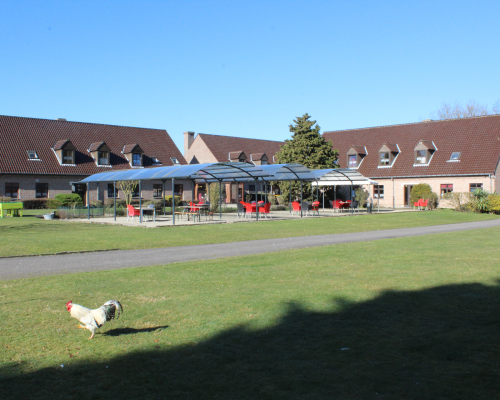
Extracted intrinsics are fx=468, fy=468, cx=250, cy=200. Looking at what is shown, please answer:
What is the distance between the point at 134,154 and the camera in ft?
155

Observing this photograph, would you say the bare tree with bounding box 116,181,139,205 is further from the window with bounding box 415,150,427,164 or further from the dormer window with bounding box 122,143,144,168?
the window with bounding box 415,150,427,164

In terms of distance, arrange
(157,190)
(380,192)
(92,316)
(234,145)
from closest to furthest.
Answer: (92,316), (380,192), (157,190), (234,145)

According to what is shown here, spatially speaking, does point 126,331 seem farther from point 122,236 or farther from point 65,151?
point 65,151

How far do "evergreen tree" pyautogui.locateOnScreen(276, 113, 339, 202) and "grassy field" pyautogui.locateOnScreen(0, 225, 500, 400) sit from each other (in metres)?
32.5

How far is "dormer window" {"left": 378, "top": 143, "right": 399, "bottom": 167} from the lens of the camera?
149 ft

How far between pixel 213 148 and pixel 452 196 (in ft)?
93.4

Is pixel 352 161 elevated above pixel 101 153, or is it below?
below

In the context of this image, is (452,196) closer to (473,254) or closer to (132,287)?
(473,254)

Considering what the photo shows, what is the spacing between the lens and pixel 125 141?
49.2 m

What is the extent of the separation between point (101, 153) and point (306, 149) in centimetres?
1966

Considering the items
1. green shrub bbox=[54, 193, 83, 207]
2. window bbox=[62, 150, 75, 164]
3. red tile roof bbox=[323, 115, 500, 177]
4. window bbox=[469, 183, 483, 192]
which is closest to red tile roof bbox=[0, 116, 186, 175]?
window bbox=[62, 150, 75, 164]

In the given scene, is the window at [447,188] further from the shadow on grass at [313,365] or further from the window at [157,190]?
the shadow on grass at [313,365]

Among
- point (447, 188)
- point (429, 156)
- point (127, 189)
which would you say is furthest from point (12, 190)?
point (447, 188)

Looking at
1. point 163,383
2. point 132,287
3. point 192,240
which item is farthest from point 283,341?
point 192,240
